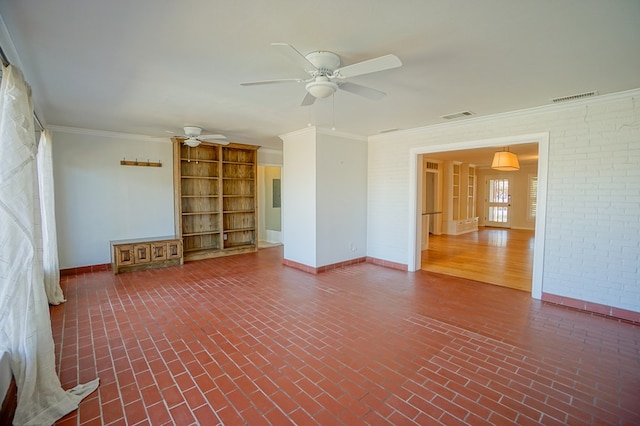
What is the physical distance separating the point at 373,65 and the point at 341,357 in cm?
246

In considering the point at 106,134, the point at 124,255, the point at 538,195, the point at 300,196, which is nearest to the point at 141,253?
the point at 124,255

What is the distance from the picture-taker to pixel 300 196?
5.81m

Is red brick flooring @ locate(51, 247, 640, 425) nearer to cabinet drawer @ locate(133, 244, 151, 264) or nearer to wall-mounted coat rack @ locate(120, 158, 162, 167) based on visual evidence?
cabinet drawer @ locate(133, 244, 151, 264)

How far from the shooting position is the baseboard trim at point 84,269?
17.5ft

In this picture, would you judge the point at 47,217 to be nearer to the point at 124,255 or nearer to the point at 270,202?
the point at 124,255

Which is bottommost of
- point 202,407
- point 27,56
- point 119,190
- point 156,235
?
point 202,407

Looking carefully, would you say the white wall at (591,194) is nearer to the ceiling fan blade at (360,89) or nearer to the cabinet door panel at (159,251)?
the ceiling fan blade at (360,89)

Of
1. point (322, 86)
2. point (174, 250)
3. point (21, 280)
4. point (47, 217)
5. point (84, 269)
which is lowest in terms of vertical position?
point (84, 269)

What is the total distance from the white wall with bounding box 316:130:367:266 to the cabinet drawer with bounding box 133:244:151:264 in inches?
129

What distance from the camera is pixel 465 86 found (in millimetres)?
3234

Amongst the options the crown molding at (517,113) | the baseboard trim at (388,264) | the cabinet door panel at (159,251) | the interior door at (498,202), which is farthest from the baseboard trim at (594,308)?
Answer: the interior door at (498,202)

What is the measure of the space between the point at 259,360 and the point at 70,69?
10.6 ft

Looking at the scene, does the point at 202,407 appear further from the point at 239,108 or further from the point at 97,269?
the point at 97,269

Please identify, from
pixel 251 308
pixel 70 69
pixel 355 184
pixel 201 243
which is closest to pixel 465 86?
pixel 355 184
